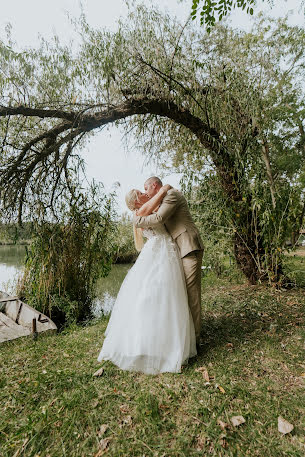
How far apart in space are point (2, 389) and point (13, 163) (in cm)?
276

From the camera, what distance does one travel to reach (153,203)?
9.29 feet

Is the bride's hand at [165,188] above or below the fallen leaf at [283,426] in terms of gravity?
above

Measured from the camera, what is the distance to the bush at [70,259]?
4945 mm

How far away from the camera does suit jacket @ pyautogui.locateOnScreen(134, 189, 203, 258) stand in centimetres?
277

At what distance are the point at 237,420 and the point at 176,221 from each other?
1845 mm

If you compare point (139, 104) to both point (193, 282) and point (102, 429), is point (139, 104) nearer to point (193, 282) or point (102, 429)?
point (193, 282)

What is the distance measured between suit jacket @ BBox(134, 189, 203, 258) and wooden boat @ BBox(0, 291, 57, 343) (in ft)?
7.90

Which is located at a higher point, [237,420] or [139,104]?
[139,104]

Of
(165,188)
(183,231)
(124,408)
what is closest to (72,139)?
(165,188)

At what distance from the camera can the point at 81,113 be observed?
11.7 ft

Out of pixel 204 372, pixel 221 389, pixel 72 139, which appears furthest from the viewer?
pixel 72 139

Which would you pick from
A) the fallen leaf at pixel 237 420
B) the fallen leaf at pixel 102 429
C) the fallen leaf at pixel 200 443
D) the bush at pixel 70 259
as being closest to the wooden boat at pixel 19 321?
the bush at pixel 70 259

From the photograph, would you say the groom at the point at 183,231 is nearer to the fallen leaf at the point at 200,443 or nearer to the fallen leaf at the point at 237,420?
the fallen leaf at the point at 237,420

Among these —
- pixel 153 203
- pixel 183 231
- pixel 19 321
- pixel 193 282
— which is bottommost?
pixel 19 321
